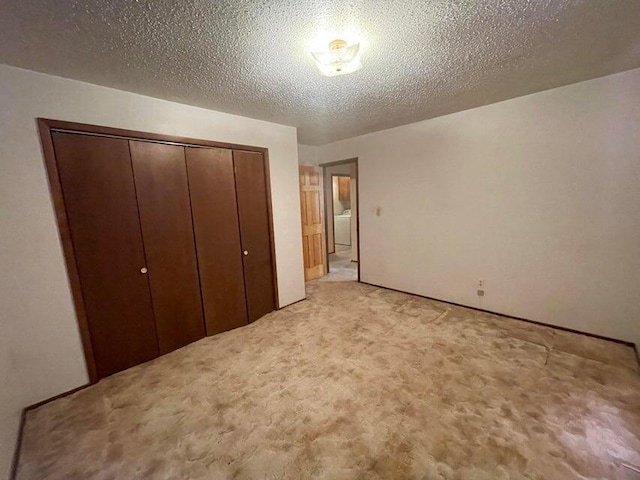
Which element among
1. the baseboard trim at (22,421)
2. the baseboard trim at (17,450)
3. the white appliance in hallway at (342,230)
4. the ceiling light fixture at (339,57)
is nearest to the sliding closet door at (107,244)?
the baseboard trim at (22,421)

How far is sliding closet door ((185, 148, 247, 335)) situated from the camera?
2.59 meters

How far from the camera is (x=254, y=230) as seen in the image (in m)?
3.06

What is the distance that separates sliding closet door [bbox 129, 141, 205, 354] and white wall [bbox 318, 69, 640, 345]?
2674 mm

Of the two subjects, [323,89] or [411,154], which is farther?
[411,154]

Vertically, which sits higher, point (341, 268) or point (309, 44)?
point (309, 44)

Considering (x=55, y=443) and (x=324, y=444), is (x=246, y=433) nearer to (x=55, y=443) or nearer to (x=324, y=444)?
(x=324, y=444)

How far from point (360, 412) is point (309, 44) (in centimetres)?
235

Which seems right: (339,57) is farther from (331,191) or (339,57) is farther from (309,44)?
(331,191)

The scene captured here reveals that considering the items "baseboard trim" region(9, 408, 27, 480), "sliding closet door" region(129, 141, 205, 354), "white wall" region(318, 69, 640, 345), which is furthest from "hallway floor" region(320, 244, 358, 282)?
"baseboard trim" region(9, 408, 27, 480)

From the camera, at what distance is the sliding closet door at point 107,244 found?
1948 millimetres

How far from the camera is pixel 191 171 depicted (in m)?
2.52

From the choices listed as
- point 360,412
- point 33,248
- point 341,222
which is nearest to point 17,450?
point 33,248

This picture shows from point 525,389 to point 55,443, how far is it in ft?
10.1

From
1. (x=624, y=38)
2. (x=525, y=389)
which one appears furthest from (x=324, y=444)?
(x=624, y=38)
